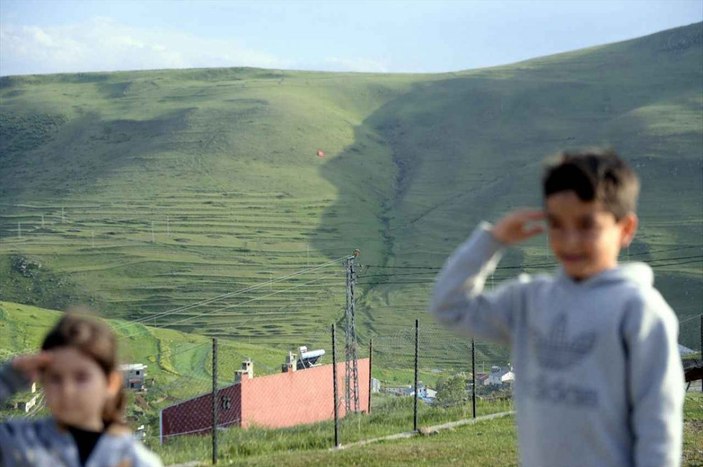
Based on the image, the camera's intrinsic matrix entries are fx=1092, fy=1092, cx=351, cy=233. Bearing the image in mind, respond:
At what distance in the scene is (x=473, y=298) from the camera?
11.3ft

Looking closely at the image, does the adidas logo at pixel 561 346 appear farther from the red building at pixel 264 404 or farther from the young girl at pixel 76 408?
the red building at pixel 264 404

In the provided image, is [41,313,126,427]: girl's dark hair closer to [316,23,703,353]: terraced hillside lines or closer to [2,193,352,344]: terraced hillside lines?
[316,23,703,353]: terraced hillside lines

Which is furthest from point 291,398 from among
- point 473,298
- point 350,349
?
point 473,298

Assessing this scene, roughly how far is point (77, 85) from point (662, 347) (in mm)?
191774

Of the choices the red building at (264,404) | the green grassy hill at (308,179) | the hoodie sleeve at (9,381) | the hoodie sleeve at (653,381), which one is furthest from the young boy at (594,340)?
the green grassy hill at (308,179)

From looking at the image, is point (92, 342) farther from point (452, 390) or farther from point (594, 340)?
point (452, 390)

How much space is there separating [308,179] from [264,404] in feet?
269

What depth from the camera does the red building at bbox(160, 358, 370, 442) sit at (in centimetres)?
2912

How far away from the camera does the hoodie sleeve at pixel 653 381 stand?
2.98 metres

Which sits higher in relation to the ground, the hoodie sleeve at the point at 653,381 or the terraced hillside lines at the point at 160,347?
the hoodie sleeve at the point at 653,381

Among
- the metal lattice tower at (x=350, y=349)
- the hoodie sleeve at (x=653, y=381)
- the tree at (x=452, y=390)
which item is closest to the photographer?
the hoodie sleeve at (x=653, y=381)

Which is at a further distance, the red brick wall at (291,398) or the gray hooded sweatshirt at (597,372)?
the red brick wall at (291,398)

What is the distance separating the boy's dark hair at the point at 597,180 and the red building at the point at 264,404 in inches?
928

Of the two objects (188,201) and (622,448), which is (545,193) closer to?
(622,448)
